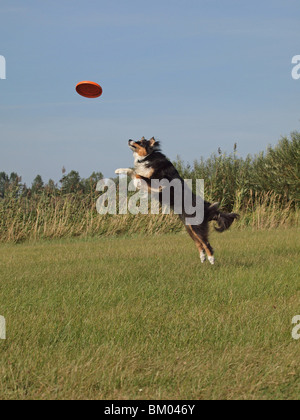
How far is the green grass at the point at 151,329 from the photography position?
4145 mm

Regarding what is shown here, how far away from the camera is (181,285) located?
7.68m

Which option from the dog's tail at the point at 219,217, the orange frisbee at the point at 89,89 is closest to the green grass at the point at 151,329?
the dog's tail at the point at 219,217

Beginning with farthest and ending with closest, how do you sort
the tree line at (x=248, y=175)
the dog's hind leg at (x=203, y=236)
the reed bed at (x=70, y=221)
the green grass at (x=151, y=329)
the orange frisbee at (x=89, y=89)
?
the tree line at (x=248, y=175) < the reed bed at (x=70, y=221) < the orange frisbee at (x=89, y=89) < the dog's hind leg at (x=203, y=236) < the green grass at (x=151, y=329)

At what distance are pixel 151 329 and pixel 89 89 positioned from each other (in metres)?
5.35

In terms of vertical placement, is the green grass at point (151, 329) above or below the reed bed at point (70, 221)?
below

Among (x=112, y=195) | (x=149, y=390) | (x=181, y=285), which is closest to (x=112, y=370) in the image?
(x=149, y=390)

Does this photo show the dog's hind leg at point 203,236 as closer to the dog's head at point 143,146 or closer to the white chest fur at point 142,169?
the white chest fur at point 142,169

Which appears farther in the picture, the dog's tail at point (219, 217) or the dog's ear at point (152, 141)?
the dog's tail at point (219, 217)

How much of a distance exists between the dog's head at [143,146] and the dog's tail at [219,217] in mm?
1553

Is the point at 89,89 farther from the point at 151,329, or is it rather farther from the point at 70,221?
the point at 70,221

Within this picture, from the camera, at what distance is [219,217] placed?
923 cm

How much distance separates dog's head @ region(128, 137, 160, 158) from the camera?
29.3ft

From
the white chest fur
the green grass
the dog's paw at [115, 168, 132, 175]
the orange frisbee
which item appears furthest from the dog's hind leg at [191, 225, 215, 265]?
the orange frisbee

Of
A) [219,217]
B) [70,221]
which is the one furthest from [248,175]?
[219,217]
